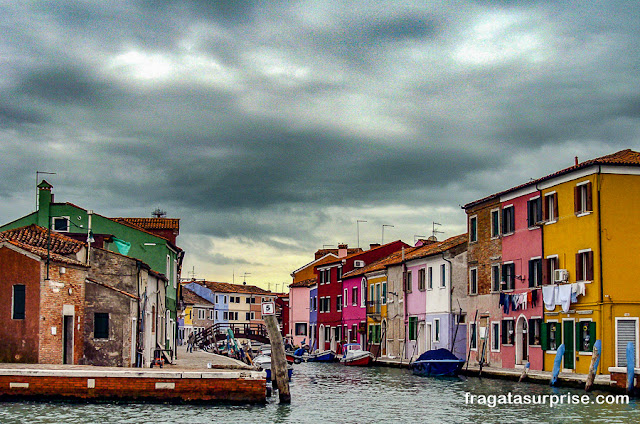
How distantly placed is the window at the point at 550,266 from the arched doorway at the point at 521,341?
273 centimetres

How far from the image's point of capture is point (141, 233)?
131 ft

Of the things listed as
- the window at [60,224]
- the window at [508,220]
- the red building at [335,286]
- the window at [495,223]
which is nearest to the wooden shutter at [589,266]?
the window at [508,220]

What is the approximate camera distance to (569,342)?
32.9 m

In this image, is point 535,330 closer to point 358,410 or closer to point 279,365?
point 358,410

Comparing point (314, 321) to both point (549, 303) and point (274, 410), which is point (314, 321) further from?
point (274, 410)

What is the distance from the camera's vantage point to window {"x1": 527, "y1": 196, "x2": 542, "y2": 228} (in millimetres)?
35531

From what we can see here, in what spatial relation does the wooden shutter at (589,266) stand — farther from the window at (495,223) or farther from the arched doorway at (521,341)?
the window at (495,223)

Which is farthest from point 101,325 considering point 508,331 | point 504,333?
point 504,333

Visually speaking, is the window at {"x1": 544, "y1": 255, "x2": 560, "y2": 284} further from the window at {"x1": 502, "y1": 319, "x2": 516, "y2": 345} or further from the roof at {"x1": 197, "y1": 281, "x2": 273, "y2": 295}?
the roof at {"x1": 197, "y1": 281, "x2": 273, "y2": 295}

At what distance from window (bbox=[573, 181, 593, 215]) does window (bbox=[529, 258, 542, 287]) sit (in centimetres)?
397

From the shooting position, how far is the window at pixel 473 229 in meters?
42.1

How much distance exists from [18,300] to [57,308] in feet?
3.84

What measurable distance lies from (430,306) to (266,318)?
24.1m

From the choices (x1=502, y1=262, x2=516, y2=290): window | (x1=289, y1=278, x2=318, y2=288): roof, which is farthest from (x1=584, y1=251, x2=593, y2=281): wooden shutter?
(x1=289, y1=278, x2=318, y2=288): roof
